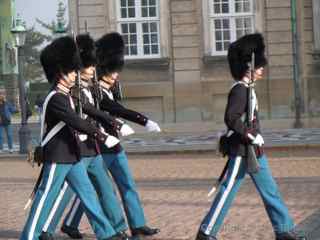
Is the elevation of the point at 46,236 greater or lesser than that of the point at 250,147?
lesser

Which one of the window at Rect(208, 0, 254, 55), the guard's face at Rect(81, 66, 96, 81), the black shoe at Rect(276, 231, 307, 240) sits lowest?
the black shoe at Rect(276, 231, 307, 240)

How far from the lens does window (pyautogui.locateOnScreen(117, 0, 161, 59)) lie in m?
Result: 30.6

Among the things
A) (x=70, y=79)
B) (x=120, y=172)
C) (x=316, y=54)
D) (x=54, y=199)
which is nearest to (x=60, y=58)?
(x=70, y=79)

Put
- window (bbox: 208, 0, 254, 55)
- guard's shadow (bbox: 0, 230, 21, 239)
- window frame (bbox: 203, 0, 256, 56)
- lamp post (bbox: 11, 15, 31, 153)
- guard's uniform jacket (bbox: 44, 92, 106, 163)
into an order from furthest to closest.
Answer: window (bbox: 208, 0, 254, 55), window frame (bbox: 203, 0, 256, 56), lamp post (bbox: 11, 15, 31, 153), guard's shadow (bbox: 0, 230, 21, 239), guard's uniform jacket (bbox: 44, 92, 106, 163)

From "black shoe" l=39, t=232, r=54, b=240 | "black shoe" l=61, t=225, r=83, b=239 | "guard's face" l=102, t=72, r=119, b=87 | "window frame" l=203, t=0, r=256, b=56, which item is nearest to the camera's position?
"black shoe" l=39, t=232, r=54, b=240

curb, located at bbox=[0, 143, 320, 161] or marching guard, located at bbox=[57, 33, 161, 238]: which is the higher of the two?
marching guard, located at bbox=[57, 33, 161, 238]

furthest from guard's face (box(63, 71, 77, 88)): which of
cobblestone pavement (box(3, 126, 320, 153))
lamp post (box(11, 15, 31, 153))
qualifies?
lamp post (box(11, 15, 31, 153))

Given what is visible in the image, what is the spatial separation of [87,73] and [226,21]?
2121cm

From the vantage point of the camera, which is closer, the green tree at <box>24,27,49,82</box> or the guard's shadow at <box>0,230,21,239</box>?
the guard's shadow at <box>0,230,21,239</box>

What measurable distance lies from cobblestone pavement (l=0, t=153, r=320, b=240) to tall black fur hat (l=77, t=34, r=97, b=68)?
1.77m

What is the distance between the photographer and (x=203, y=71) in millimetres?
30188

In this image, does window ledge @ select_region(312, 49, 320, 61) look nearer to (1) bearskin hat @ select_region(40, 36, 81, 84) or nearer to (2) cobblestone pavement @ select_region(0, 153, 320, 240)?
(2) cobblestone pavement @ select_region(0, 153, 320, 240)

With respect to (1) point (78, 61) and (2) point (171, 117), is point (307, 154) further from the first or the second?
(1) point (78, 61)

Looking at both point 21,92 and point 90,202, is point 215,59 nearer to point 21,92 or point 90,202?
point 21,92
